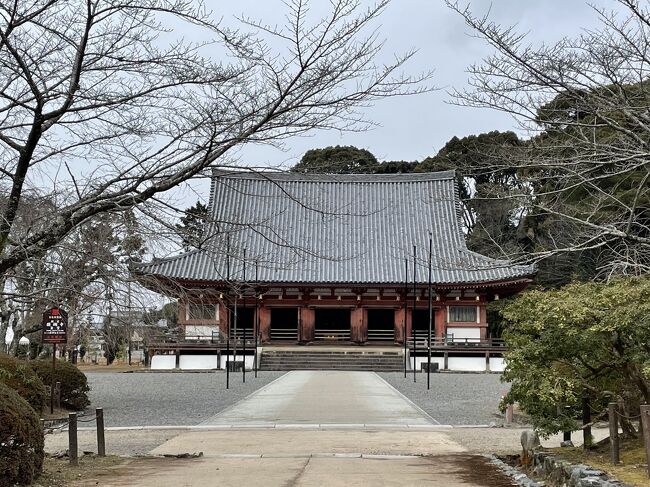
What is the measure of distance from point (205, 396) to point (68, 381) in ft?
12.7

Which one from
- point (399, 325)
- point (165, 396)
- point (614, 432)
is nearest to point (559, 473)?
point (614, 432)

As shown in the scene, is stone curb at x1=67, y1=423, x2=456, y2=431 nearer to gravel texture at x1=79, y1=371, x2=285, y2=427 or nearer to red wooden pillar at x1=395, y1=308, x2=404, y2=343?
gravel texture at x1=79, y1=371, x2=285, y2=427

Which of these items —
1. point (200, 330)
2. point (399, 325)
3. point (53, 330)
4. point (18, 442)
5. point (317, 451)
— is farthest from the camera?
point (399, 325)

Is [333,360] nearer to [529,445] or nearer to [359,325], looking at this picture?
[359,325]

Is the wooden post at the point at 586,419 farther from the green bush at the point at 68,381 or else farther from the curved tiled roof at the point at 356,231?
the curved tiled roof at the point at 356,231

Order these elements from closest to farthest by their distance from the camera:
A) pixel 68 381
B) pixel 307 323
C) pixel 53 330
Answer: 1. pixel 53 330
2. pixel 68 381
3. pixel 307 323

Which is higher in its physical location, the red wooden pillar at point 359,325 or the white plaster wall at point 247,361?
the red wooden pillar at point 359,325

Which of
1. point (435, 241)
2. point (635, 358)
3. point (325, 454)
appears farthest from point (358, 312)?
point (635, 358)

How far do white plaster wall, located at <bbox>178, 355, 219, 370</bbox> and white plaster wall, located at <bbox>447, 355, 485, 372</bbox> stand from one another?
33.7ft

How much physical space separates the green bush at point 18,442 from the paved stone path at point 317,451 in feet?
2.83

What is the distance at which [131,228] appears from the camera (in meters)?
7.52

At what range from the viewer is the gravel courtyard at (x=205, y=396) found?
44.6 feet

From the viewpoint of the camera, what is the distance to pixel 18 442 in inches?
249


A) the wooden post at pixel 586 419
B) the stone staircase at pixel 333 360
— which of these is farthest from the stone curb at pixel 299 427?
the stone staircase at pixel 333 360
